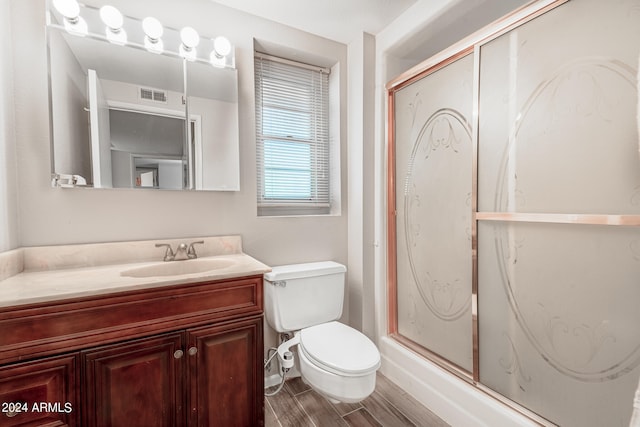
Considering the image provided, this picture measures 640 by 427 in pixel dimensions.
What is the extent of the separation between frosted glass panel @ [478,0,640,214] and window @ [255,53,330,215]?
109cm

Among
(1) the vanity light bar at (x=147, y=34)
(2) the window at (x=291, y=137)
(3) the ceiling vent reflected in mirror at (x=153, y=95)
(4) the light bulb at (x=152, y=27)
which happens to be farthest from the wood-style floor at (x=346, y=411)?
(4) the light bulb at (x=152, y=27)

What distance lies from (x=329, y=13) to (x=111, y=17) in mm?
1166

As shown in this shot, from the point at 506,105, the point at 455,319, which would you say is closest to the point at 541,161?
the point at 506,105

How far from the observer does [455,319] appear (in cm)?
162

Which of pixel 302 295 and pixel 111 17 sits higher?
pixel 111 17

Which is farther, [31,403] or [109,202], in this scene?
[109,202]

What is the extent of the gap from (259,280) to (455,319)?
1.11m

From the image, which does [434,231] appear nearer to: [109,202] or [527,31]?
[527,31]

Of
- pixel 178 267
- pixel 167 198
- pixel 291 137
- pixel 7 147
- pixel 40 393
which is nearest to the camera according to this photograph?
pixel 40 393

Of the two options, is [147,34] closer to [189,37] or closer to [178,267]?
[189,37]

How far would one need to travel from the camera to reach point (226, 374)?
1252 mm

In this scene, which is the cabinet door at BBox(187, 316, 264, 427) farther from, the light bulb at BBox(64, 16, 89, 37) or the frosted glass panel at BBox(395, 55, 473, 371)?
the light bulb at BBox(64, 16, 89, 37)

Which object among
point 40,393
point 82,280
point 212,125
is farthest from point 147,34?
point 40,393

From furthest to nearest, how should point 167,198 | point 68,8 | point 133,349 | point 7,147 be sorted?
1. point 167,198
2. point 68,8
3. point 7,147
4. point 133,349
